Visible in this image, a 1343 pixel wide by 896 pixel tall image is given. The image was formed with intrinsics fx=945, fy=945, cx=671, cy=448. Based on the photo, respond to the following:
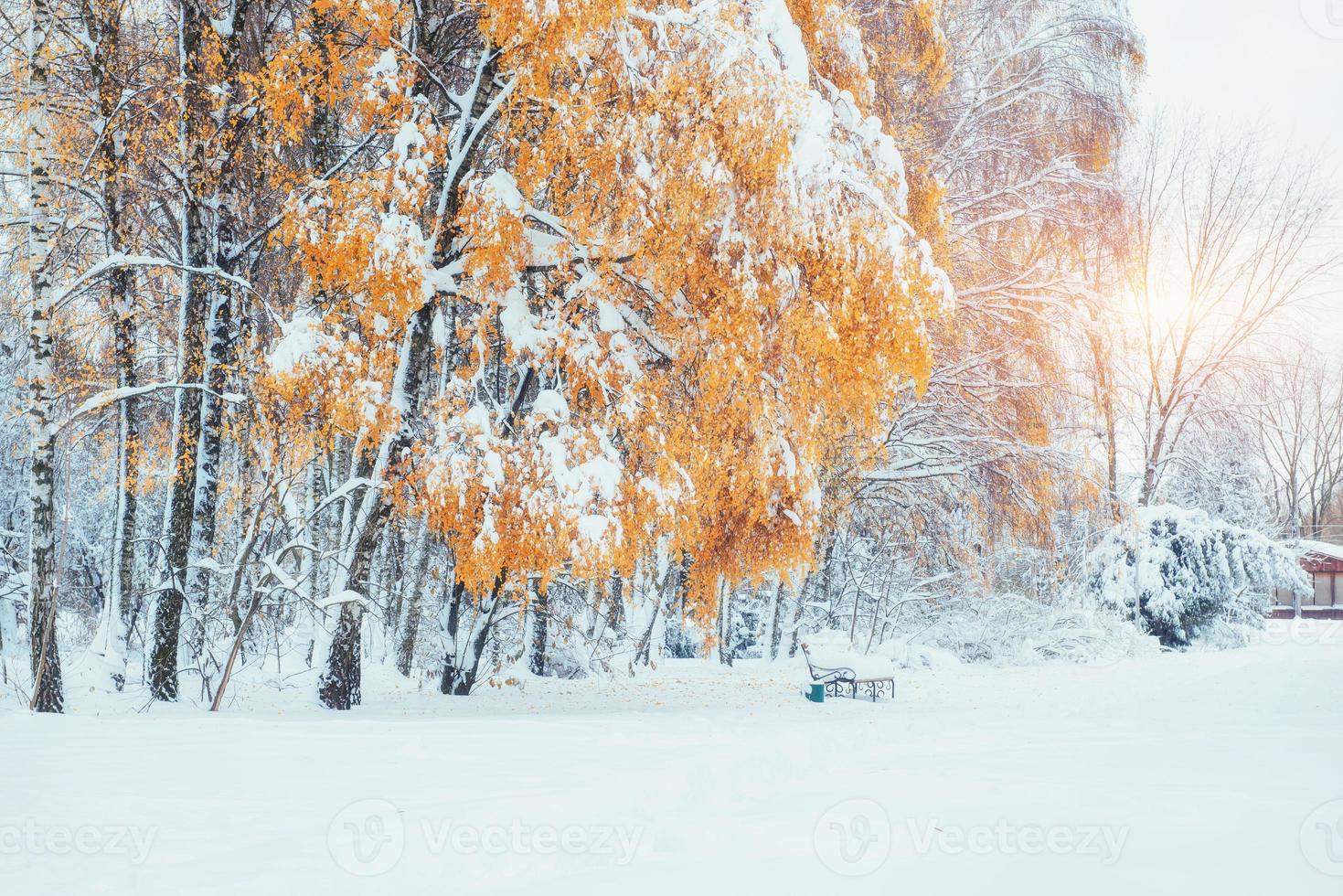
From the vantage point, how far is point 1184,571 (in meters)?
17.0

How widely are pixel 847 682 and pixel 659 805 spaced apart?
6.92 meters

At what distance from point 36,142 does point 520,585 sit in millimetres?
4941

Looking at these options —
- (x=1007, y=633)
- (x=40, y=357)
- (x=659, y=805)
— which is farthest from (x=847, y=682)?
(x=40, y=357)

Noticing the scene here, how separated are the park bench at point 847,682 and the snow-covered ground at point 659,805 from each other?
10.4 feet

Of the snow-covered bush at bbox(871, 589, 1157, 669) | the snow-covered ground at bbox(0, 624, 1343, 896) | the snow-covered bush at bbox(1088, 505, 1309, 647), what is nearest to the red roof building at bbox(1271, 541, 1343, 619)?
the snow-covered bush at bbox(1088, 505, 1309, 647)

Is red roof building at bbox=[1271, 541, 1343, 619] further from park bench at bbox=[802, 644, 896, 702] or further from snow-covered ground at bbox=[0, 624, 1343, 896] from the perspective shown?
snow-covered ground at bbox=[0, 624, 1343, 896]

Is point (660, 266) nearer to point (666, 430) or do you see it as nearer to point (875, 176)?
point (666, 430)

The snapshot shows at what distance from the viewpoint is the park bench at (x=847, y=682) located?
423 inches

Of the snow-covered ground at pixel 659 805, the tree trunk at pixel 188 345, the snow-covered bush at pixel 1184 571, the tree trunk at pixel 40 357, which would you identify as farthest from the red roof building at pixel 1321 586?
the tree trunk at pixel 40 357

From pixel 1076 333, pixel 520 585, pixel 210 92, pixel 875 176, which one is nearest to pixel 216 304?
pixel 210 92

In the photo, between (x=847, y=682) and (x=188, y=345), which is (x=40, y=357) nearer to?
(x=188, y=345)

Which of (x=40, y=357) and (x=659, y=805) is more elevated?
(x=40, y=357)

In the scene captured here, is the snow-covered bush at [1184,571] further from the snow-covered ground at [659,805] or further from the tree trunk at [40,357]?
the tree trunk at [40,357]

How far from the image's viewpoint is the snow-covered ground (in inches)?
135
